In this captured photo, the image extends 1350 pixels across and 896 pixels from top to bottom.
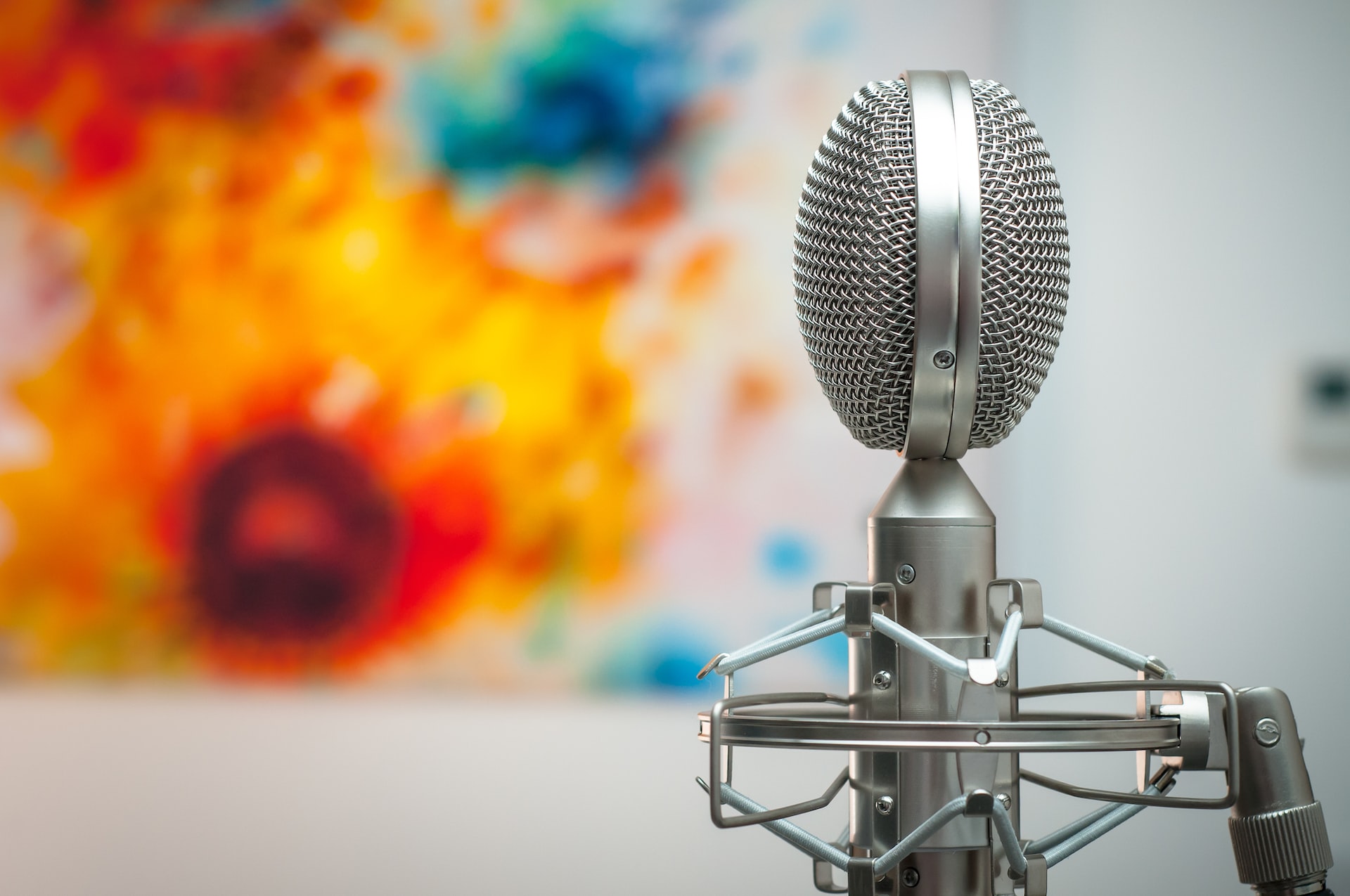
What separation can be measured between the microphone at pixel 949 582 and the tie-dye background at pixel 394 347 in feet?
4.75

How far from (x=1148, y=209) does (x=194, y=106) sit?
5.77 ft

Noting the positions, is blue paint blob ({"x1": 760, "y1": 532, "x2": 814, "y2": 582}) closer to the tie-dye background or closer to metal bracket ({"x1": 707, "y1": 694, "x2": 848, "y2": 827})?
the tie-dye background

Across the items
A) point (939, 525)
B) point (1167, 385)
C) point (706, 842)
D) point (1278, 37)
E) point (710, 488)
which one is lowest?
point (706, 842)

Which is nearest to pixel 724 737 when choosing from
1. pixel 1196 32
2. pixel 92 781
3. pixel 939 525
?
pixel 939 525

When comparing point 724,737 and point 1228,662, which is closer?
point 724,737

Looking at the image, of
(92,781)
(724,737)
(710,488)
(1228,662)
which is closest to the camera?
(724,737)

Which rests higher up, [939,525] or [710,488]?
[710,488]

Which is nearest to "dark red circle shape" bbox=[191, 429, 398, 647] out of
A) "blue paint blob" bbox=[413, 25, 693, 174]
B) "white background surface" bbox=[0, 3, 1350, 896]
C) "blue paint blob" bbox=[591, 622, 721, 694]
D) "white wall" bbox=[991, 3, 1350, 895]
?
"white background surface" bbox=[0, 3, 1350, 896]

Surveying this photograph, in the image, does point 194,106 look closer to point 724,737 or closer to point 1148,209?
point 1148,209

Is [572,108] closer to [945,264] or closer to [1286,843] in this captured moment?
[945,264]

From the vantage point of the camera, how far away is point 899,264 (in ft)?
2.01

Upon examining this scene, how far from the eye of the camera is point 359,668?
2.23 meters

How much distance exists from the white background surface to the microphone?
56.7 inches

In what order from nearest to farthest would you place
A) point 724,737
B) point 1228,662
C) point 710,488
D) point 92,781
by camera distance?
point 724,737 < point 1228,662 < point 710,488 < point 92,781
